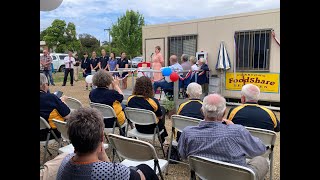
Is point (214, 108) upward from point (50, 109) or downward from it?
upward

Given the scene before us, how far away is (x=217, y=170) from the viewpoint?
2.16 m

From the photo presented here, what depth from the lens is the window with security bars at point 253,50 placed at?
786 cm

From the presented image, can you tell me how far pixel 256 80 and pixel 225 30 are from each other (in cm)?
169

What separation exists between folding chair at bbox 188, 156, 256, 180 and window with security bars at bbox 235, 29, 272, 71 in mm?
6172

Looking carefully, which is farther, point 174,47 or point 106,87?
point 174,47

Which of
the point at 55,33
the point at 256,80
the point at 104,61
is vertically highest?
the point at 55,33

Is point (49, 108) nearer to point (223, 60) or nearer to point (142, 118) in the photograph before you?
point (142, 118)

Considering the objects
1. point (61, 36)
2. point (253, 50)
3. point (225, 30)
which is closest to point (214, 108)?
point (253, 50)

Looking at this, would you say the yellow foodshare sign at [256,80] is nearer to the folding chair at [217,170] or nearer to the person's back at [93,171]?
the folding chair at [217,170]

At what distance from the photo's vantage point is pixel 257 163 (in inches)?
104
